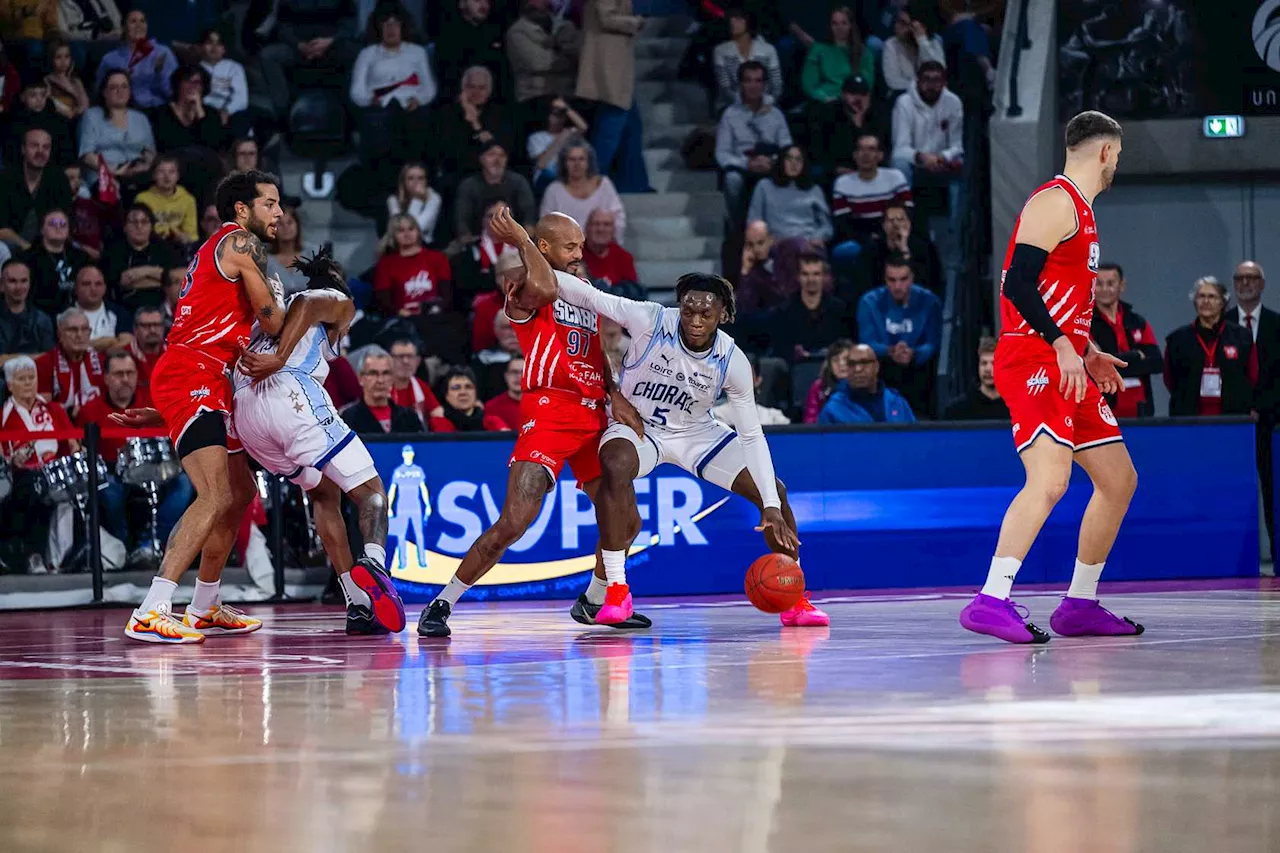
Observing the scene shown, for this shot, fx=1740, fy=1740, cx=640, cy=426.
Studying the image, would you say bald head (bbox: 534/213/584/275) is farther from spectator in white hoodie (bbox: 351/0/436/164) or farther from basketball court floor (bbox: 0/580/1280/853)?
spectator in white hoodie (bbox: 351/0/436/164)

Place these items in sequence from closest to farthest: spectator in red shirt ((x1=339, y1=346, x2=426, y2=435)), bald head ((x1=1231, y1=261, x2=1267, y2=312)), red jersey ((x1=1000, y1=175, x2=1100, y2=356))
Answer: red jersey ((x1=1000, y1=175, x2=1100, y2=356)) → spectator in red shirt ((x1=339, y1=346, x2=426, y2=435)) → bald head ((x1=1231, y1=261, x2=1267, y2=312))

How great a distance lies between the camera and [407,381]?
1258 centimetres

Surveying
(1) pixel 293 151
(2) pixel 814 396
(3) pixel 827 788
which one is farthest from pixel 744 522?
(3) pixel 827 788

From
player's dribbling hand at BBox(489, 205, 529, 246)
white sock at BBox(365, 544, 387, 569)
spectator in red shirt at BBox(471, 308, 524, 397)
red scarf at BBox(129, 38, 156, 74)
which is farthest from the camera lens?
red scarf at BBox(129, 38, 156, 74)

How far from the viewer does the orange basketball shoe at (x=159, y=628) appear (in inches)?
328

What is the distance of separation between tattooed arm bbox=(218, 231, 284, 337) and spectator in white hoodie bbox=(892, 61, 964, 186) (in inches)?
337

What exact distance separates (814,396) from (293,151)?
6.42 metres

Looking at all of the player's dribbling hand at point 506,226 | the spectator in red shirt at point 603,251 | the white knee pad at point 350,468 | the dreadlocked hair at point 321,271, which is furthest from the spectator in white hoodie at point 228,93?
the player's dribbling hand at point 506,226

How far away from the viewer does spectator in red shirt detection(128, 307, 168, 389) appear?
12.8 meters

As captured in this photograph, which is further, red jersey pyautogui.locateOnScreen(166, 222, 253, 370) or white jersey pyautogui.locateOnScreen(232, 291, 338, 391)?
white jersey pyautogui.locateOnScreen(232, 291, 338, 391)

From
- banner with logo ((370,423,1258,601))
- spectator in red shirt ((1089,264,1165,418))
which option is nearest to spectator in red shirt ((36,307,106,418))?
banner with logo ((370,423,1258,601))

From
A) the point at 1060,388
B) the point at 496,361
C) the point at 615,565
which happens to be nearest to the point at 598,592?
the point at 615,565

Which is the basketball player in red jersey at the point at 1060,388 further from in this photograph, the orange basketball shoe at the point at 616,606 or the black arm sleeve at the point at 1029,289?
the orange basketball shoe at the point at 616,606

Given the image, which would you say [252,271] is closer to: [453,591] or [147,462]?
[453,591]
